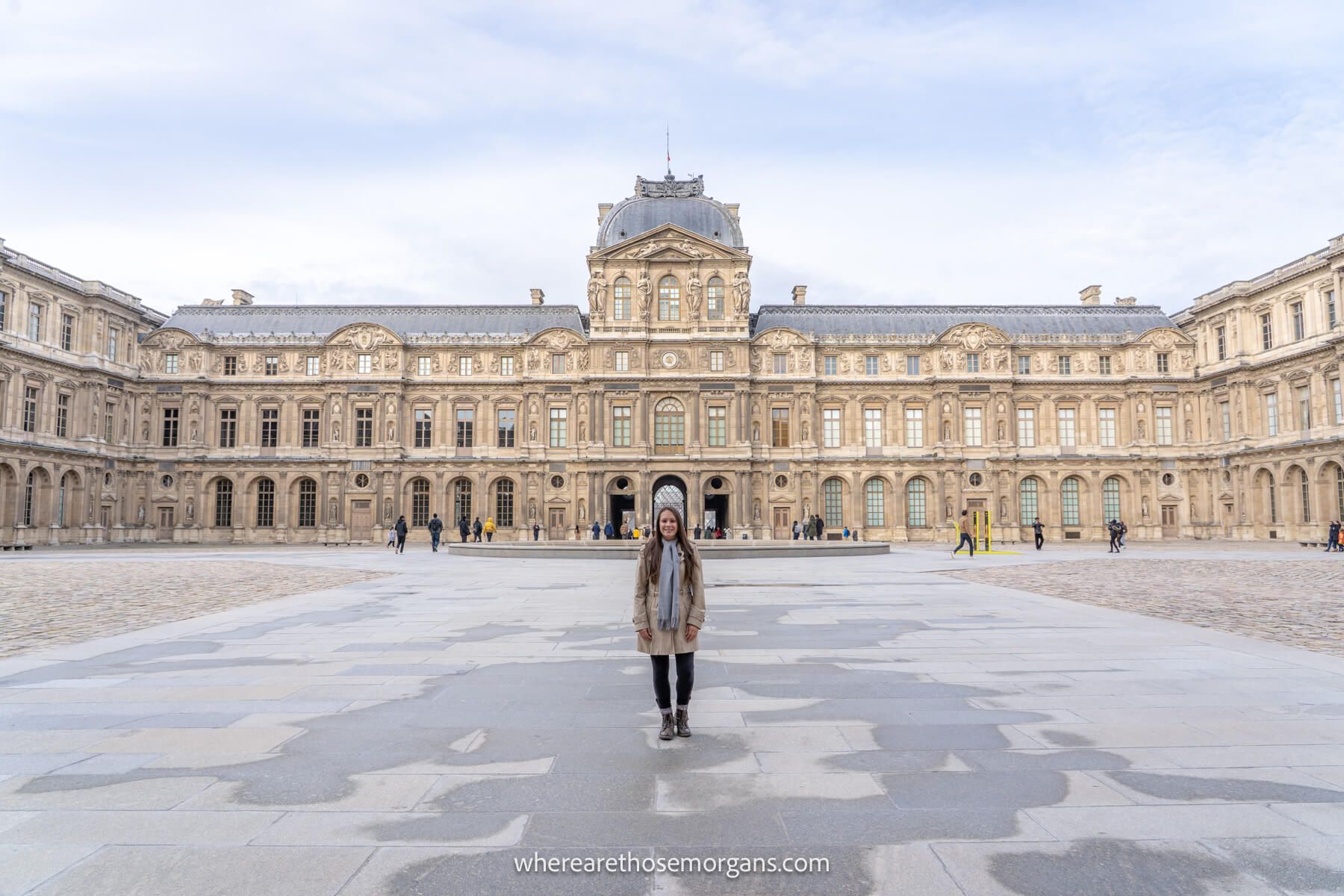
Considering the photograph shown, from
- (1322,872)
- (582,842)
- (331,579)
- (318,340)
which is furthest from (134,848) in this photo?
(318,340)

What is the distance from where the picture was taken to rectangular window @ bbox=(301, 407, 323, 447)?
53.2m

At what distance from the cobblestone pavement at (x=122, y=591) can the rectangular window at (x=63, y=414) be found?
2197 centimetres

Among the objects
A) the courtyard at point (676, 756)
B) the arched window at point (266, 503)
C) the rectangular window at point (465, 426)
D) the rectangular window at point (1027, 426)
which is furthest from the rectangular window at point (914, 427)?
the courtyard at point (676, 756)

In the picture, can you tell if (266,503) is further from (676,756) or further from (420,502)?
(676,756)

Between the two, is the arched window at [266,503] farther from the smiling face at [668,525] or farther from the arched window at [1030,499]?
the smiling face at [668,525]

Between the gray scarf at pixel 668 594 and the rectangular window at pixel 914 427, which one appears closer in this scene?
the gray scarf at pixel 668 594

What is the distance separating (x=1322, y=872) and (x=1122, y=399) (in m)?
55.7

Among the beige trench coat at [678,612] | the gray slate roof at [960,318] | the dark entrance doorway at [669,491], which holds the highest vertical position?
the gray slate roof at [960,318]

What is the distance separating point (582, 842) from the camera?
4.40 metres

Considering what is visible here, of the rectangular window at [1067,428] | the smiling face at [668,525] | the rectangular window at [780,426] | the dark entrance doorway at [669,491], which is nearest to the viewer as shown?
the smiling face at [668,525]

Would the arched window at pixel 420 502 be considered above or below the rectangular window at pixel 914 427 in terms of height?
below

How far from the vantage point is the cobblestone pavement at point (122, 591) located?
39.5 feet

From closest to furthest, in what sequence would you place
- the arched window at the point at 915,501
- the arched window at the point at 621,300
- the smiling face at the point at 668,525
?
the smiling face at the point at 668,525
the arched window at the point at 621,300
the arched window at the point at 915,501

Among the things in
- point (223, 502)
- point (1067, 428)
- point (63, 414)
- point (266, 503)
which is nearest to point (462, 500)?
point (266, 503)
